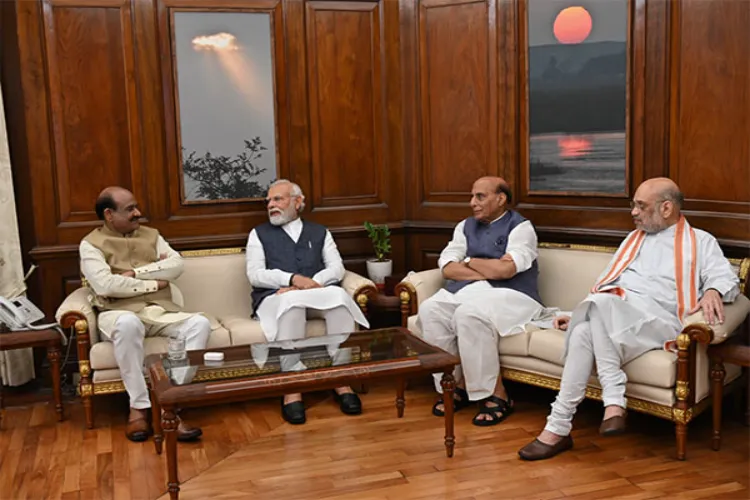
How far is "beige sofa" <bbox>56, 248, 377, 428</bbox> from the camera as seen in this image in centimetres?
415

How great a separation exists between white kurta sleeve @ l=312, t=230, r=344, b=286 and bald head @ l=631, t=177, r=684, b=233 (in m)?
1.71

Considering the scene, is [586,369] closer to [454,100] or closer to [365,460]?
[365,460]

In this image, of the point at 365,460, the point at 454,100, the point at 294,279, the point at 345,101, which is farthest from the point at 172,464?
the point at 454,100

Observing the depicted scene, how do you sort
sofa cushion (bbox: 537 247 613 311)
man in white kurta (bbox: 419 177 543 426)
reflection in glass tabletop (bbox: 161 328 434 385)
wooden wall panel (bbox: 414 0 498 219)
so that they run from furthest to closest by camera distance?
wooden wall panel (bbox: 414 0 498 219) → sofa cushion (bbox: 537 247 613 311) → man in white kurta (bbox: 419 177 543 426) → reflection in glass tabletop (bbox: 161 328 434 385)

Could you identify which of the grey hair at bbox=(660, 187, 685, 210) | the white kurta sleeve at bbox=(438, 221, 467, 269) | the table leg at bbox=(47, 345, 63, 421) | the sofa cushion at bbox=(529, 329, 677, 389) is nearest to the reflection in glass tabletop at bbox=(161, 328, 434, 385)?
the white kurta sleeve at bbox=(438, 221, 467, 269)

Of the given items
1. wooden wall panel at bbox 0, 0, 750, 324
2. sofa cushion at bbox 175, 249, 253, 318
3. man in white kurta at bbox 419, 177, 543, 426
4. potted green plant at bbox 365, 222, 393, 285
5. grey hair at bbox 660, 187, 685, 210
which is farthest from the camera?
potted green plant at bbox 365, 222, 393, 285

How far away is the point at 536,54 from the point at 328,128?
1349 millimetres

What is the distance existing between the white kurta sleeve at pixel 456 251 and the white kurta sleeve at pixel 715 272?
4.20 feet

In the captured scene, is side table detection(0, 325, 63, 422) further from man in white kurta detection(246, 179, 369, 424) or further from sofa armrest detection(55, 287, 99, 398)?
man in white kurta detection(246, 179, 369, 424)

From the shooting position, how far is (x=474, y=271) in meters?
4.47

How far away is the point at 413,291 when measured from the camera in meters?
4.64

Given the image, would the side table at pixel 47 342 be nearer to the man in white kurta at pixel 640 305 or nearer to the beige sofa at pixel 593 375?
the beige sofa at pixel 593 375

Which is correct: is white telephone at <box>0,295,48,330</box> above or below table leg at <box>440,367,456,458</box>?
above

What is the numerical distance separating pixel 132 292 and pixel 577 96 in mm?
2702
